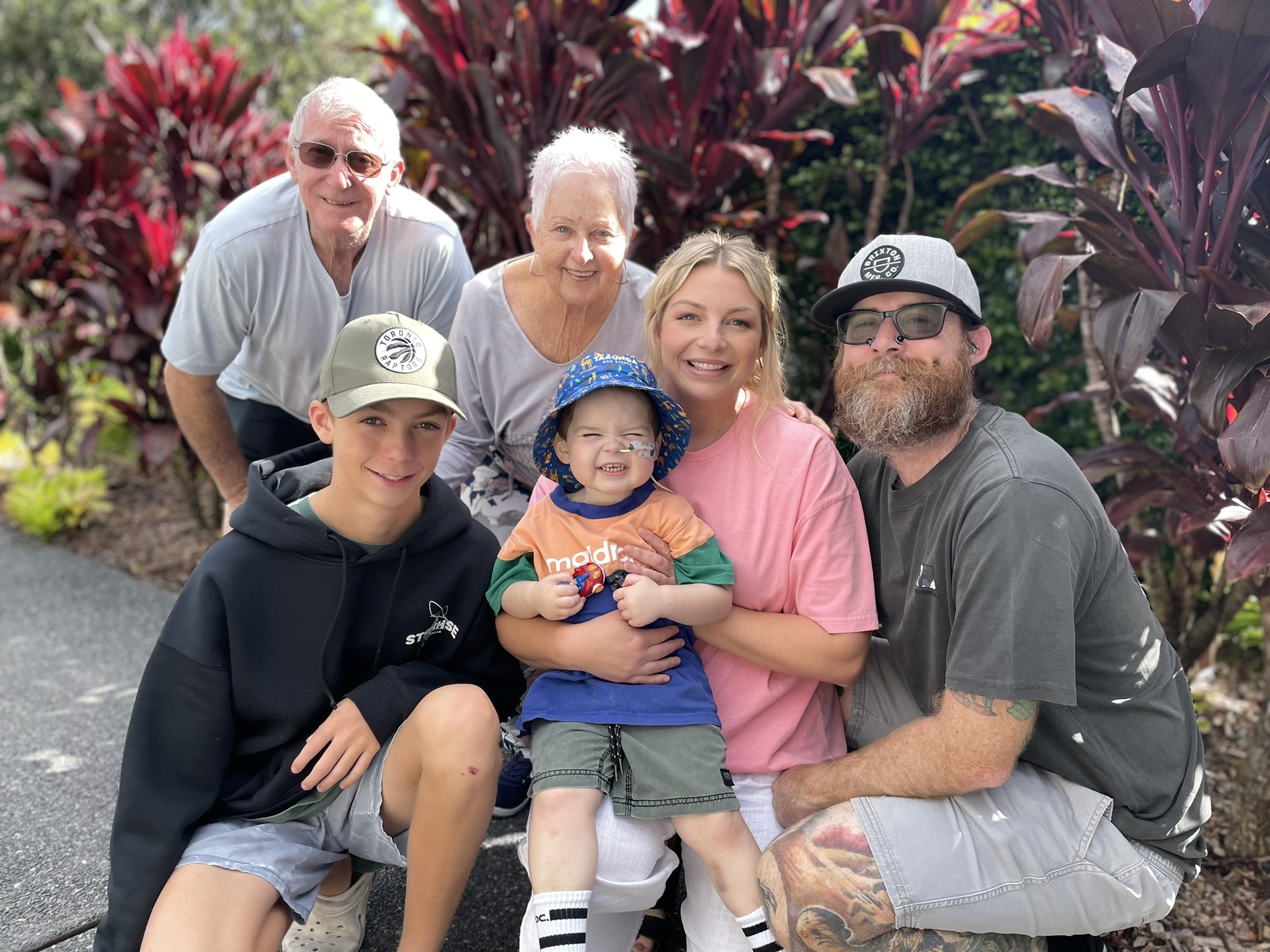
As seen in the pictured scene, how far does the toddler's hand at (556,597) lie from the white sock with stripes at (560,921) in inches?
20.9

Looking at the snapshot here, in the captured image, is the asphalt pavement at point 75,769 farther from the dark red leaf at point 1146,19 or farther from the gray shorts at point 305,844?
the dark red leaf at point 1146,19

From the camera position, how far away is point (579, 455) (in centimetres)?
208

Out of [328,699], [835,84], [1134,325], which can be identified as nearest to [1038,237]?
[1134,325]

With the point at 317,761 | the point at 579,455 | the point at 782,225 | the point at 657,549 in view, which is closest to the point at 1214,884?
the point at 657,549

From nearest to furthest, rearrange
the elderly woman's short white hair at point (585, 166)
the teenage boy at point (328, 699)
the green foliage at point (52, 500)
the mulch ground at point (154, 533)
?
the teenage boy at point (328, 699), the elderly woman's short white hair at point (585, 166), the mulch ground at point (154, 533), the green foliage at point (52, 500)

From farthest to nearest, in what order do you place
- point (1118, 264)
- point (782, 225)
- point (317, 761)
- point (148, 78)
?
point (148, 78) < point (782, 225) < point (1118, 264) < point (317, 761)

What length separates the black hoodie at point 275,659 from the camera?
187cm

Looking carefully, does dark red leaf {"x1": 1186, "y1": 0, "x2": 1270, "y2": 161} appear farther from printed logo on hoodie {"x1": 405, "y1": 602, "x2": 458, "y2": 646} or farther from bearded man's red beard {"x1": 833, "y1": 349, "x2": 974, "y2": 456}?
printed logo on hoodie {"x1": 405, "y1": 602, "x2": 458, "y2": 646}

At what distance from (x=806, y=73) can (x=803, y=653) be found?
7.84 feet

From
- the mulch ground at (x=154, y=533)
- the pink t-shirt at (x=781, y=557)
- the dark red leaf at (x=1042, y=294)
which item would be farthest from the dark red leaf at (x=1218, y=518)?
the mulch ground at (x=154, y=533)

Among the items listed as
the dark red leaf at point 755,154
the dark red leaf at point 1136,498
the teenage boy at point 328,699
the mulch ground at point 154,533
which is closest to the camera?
the teenage boy at point 328,699

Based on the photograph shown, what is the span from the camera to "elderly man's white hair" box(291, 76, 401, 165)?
105 inches

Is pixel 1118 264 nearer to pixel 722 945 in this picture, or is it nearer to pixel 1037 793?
pixel 1037 793

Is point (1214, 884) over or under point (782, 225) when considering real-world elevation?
under
